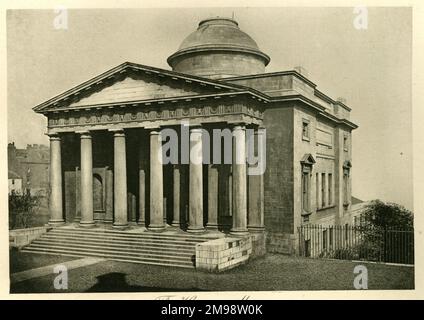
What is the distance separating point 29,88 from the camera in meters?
17.5

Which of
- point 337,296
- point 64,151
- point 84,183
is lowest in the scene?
point 337,296

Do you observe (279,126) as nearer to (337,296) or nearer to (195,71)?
(195,71)

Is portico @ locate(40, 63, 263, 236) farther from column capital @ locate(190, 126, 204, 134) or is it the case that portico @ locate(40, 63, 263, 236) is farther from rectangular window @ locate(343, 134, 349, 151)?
rectangular window @ locate(343, 134, 349, 151)

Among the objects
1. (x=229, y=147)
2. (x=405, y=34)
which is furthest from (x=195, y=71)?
(x=405, y=34)

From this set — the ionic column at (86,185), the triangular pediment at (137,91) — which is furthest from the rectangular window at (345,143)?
the ionic column at (86,185)

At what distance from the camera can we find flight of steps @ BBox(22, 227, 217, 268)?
17328mm

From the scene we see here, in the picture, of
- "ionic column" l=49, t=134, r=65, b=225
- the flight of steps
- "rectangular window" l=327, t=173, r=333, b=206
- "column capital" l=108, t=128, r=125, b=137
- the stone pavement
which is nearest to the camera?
the stone pavement

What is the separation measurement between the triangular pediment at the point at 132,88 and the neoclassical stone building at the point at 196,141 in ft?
0.15

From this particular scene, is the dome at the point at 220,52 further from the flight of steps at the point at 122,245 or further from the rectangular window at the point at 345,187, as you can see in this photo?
the rectangular window at the point at 345,187

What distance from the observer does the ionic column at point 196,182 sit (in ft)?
61.5

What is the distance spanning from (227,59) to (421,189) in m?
13.1

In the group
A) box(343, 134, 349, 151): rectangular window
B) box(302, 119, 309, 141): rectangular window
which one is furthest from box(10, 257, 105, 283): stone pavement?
box(343, 134, 349, 151): rectangular window

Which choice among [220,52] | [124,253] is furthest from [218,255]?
[220,52]

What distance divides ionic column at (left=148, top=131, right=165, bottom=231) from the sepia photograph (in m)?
0.06
